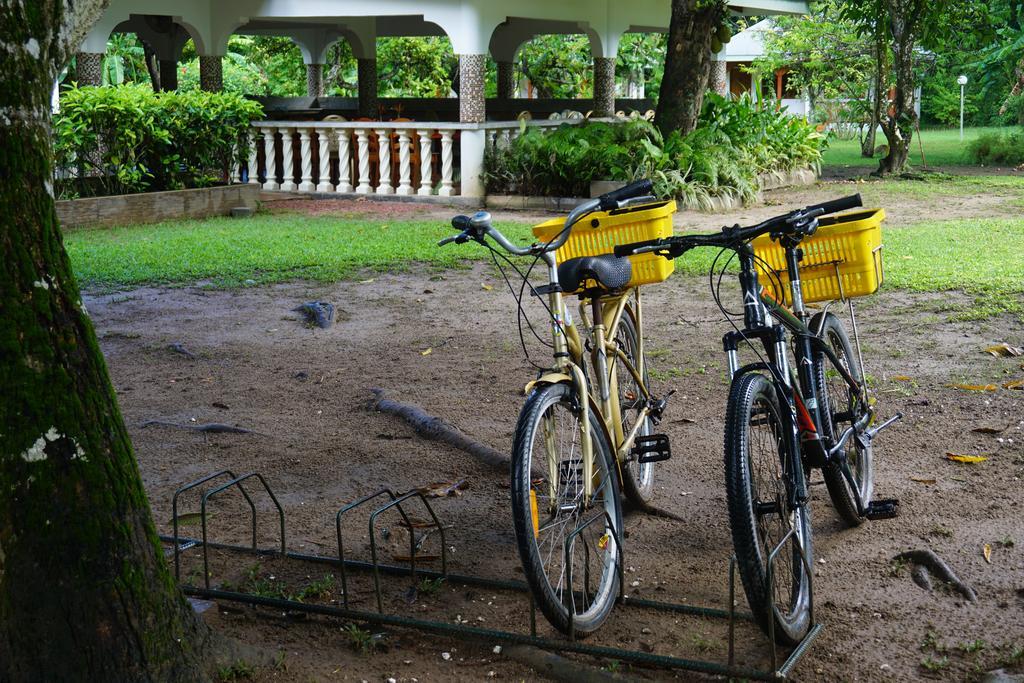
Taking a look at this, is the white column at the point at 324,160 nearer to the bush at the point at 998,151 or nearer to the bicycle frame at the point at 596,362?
the bush at the point at 998,151

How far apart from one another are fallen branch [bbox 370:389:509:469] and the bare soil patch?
0.06 m

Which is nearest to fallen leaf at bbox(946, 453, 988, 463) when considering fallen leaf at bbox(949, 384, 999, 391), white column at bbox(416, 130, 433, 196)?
fallen leaf at bbox(949, 384, 999, 391)

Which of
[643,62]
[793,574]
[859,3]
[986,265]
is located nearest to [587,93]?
[643,62]

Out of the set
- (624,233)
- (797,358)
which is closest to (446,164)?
(624,233)

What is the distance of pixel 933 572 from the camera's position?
3.98 metres

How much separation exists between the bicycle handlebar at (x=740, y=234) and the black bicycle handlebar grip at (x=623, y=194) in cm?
42

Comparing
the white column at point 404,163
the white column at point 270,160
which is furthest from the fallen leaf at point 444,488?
the white column at point 270,160

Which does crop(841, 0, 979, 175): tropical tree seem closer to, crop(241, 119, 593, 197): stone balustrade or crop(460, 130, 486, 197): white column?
crop(241, 119, 593, 197): stone balustrade

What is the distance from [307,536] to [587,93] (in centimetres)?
3194

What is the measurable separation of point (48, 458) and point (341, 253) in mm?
8963

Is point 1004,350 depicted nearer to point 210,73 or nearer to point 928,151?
point 210,73

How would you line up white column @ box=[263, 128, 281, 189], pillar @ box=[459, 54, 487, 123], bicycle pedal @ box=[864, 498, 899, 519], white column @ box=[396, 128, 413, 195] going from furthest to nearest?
white column @ box=[263, 128, 281, 189] < white column @ box=[396, 128, 413, 195] < pillar @ box=[459, 54, 487, 123] < bicycle pedal @ box=[864, 498, 899, 519]

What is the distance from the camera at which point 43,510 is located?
9.09ft

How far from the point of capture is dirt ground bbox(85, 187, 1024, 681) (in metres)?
3.52
